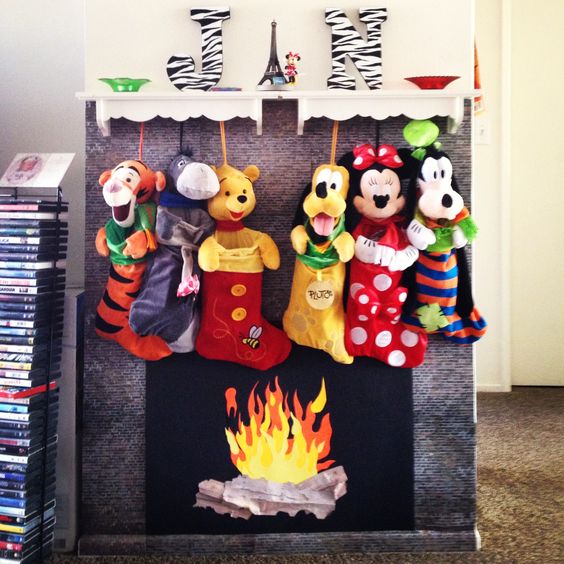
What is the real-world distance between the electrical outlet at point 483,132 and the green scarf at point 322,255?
1811 millimetres

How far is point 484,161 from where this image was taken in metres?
3.21

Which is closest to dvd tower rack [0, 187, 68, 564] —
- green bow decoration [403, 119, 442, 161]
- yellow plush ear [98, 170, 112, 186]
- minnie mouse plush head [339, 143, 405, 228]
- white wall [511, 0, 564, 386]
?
yellow plush ear [98, 170, 112, 186]

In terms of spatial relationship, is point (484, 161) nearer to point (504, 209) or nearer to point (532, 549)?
point (504, 209)

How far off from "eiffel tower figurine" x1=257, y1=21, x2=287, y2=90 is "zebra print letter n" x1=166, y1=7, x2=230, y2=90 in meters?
0.14

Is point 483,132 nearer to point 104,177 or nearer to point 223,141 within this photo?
point 223,141

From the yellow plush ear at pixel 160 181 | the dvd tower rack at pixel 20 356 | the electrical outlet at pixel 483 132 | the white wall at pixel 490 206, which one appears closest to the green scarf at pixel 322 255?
the yellow plush ear at pixel 160 181

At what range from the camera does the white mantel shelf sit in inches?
64.7

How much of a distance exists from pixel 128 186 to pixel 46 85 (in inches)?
26.8

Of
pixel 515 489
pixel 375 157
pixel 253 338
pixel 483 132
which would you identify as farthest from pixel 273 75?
pixel 483 132

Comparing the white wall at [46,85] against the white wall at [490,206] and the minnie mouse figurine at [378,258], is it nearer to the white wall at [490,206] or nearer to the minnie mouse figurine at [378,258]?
the minnie mouse figurine at [378,258]

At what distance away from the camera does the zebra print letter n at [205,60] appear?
173 centimetres

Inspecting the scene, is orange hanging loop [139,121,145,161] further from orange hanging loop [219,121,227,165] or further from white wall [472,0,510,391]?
white wall [472,0,510,391]

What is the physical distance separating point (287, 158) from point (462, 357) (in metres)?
0.70

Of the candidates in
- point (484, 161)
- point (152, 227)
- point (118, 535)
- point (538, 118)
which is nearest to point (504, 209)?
point (484, 161)
